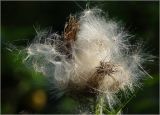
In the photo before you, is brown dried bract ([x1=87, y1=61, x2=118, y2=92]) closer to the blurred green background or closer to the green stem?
the green stem

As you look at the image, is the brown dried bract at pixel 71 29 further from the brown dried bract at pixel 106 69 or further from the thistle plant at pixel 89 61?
the brown dried bract at pixel 106 69

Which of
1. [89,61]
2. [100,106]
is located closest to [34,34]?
[89,61]

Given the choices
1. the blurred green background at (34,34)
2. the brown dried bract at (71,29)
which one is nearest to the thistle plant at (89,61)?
the brown dried bract at (71,29)

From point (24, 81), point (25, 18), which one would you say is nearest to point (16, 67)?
point (24, 81)

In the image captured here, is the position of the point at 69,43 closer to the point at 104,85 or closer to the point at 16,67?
the point at 104,85

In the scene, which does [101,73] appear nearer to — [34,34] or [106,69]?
[106,69]

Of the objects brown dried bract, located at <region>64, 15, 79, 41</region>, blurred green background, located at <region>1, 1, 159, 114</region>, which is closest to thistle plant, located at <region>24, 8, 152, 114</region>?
brown dried bract, located at <region>64, 15, 79, 41</region>

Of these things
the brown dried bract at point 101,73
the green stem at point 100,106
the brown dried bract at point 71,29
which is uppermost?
the brown dried bract at point 71,29
